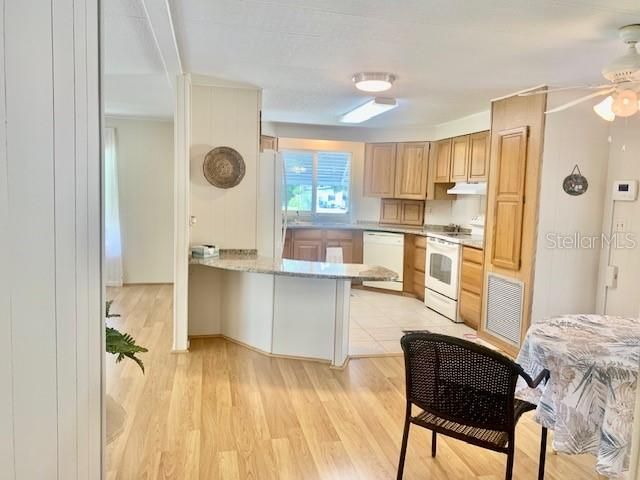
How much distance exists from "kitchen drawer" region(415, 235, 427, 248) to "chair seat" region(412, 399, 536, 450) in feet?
13.0

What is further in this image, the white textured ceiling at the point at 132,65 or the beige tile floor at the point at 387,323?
the beige tile floor at the point at 387,323

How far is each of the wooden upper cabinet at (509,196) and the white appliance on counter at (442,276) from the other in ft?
2.78

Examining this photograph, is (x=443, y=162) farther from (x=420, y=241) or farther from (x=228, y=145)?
(x=228, y=145)

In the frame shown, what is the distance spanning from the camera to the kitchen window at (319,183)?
724 cm

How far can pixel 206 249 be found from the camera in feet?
13.0

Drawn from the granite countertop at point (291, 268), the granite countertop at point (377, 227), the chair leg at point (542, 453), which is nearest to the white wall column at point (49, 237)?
the chair leg at point (542, 453)

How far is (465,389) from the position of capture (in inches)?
76.5

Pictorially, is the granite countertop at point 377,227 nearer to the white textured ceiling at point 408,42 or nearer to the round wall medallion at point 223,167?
the white textured ceiling at point 408,42

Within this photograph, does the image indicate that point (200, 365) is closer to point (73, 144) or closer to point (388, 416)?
point (388, 416)

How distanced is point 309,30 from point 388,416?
2388 millimetres

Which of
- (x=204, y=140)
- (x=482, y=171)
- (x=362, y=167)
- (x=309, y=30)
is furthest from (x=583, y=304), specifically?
(x=362, y=167)

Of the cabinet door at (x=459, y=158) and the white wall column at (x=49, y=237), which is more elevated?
the cabinet door at (x=459, y=158)

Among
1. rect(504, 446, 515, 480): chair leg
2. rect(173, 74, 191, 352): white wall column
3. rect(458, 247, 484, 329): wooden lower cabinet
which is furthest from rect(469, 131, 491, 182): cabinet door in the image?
rect(504, 446, 515, 480): chair leg

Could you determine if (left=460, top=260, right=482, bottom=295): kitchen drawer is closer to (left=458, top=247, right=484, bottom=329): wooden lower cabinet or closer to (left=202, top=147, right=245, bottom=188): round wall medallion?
(left=458, top=247, right=484, bottom=329): wooden lower cabinet
